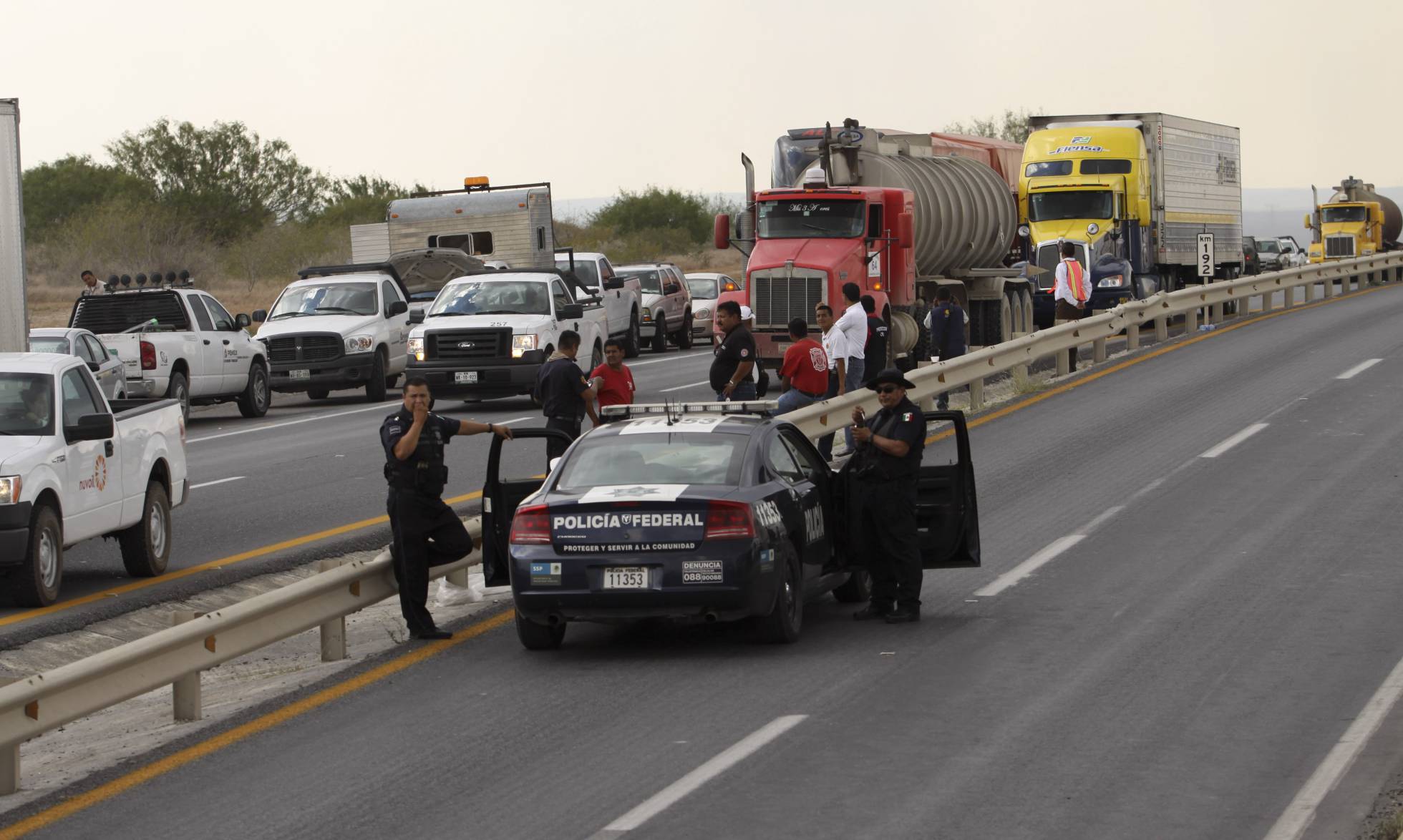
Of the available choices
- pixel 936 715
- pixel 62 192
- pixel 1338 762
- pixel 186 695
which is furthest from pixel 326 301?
pixel 62 192

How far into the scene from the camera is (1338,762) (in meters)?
8.59

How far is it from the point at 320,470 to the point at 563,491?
10436mm

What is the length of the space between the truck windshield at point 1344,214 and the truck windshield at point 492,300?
43176mm

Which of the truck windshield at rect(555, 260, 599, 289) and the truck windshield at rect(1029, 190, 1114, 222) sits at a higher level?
the truck windshield at rect(1029, 190, 1114, 222)

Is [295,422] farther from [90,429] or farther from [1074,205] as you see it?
[1074,205]

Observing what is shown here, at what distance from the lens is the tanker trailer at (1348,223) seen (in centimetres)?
6400

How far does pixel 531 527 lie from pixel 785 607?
1550 mm

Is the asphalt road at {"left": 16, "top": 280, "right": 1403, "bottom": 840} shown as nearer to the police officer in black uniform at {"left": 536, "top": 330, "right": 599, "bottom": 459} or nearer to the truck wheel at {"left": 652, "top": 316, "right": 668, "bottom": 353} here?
the police officer in black uniform at {"left": 536, "top": 330, "right": 599, "bottom": 459}

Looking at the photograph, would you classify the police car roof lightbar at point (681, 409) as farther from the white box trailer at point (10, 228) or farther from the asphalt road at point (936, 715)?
the white box trailer at point (10, 228)

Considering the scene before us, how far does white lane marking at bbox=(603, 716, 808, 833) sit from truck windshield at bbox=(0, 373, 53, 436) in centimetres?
710

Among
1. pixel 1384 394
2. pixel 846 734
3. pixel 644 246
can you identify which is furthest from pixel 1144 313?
pixel 644 246

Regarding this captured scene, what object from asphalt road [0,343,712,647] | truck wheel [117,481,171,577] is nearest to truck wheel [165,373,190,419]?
asphalt road [0,343,712,647]

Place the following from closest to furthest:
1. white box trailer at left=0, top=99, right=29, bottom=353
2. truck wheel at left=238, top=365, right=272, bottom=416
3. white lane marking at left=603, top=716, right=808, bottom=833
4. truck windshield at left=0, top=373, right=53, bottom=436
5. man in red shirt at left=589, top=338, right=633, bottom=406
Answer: white lane marking at left=603, top=716, right=808, bottom=833 → truck windshield at left=0, top=373, right=53, bottom=436 → man in red shirt at left=589, top=338, right=633, bottom=406 → white box trailer at left=0, top=99, right=29, bottom=353 → truck wheel at left=238, top=365, right=272, bottom=416

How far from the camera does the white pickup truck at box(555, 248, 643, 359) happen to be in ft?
121
